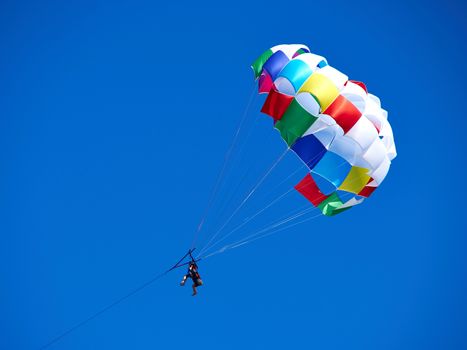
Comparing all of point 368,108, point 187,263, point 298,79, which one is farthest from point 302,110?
point 187,263

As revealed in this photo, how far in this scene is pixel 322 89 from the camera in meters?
14.1

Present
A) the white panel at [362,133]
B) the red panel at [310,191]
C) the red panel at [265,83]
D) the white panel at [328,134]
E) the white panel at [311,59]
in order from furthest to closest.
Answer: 1. the red panel at [310,191]
2. the red panel at [265,83]
3. the white panel at [328,134]
4. the white panel at [311,59]
5. the white panel at [362,133]

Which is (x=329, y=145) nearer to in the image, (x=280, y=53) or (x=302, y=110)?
(x=302, y=110)

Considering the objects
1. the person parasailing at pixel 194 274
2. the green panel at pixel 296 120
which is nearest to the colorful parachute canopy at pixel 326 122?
the green panel at pixel 296 120

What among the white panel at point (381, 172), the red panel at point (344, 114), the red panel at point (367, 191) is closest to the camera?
the red panel at point (344, 114)

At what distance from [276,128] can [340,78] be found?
2.18m

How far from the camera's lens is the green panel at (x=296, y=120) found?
14539 millimetres

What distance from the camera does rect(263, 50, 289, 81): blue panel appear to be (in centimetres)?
1505

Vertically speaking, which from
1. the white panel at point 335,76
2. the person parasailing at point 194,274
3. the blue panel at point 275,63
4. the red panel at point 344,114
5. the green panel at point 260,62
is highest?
the green panel at point 260,62

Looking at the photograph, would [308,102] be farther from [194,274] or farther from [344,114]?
[194,274]

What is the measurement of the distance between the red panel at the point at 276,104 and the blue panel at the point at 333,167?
1.56 metres

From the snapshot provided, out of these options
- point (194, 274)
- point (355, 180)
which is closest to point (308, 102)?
point (355, 180)

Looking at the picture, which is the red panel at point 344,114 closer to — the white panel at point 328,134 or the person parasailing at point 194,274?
the white panel at point 328,134

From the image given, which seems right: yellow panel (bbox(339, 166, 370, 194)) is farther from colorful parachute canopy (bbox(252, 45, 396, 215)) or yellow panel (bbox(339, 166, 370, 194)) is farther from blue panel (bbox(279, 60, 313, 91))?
blue panel (bbox(279, 60, 313, 91))
